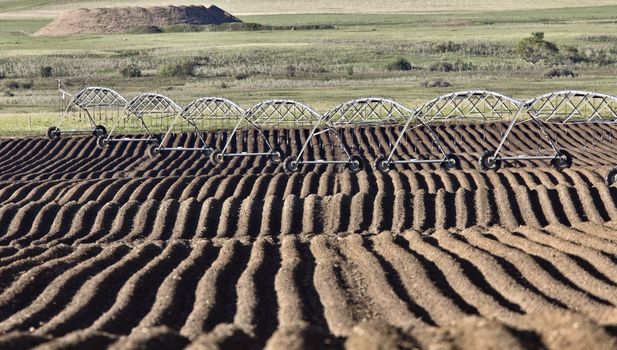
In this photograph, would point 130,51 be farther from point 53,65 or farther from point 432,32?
point 432,32

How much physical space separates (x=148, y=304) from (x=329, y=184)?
48.5ft

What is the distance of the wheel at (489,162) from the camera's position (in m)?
34.5

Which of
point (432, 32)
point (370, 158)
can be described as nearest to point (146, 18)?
point (432, 32)

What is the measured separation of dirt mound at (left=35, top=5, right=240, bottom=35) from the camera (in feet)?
452

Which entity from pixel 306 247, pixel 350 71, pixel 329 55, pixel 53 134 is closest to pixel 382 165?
pixel 306 247

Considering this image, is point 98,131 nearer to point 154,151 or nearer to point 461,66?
point 154,151

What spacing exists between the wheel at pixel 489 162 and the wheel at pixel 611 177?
497cm

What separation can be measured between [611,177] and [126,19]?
118 metres

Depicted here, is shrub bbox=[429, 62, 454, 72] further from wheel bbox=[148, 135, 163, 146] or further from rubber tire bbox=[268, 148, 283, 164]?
rubber tire bbox=[268, 148, 283, 164]

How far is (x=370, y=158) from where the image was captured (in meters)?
39.5

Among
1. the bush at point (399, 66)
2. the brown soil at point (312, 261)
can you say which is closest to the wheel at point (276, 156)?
the brown soil at point (312, 261)

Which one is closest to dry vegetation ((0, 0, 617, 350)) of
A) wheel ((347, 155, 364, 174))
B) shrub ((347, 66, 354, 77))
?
wheel ((347, 155, 364, 174))

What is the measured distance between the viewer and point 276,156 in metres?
39.2

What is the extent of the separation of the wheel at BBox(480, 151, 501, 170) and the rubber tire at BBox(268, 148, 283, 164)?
7.77 metres
